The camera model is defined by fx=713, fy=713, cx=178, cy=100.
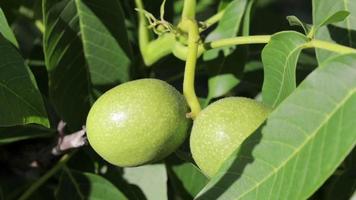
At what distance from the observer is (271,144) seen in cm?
101

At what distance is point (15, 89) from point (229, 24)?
52 cm

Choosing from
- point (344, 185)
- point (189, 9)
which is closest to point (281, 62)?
point (189, 9)

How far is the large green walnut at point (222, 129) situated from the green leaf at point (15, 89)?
0.27 metres

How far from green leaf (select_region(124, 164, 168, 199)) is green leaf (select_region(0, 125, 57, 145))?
195mm

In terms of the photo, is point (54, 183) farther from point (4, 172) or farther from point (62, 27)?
point (62, 27)

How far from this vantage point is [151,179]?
56.9 inches

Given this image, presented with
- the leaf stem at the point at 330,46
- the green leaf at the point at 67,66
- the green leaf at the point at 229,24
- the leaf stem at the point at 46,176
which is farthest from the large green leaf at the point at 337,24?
the leaf stem at the point at 46,176

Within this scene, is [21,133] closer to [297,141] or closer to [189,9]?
[189,9]

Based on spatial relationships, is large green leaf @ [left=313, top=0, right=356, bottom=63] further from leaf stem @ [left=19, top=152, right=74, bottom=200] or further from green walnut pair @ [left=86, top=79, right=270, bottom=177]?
leaf stem @ [left=19, top=152, right=74, bottom=200]

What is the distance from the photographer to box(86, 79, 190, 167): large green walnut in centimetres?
115

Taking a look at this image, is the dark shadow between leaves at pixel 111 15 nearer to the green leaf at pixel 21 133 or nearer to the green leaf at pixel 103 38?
the green leaf at pixel 103 38

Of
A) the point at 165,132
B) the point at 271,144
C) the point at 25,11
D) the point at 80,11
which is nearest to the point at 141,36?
the point at 80,11

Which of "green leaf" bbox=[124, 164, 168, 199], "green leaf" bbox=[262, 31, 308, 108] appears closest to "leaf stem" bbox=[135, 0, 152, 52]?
"green leaf" bbox=[124, 164, 168, 199]

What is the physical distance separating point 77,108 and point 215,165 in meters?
0.36
